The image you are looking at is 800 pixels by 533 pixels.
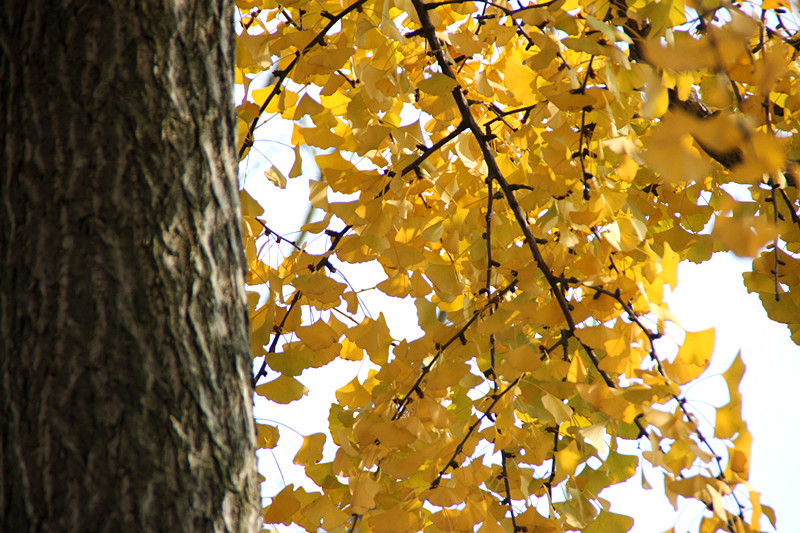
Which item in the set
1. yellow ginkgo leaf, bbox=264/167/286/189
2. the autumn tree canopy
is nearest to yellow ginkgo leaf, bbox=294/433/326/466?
the autumn tree canopy

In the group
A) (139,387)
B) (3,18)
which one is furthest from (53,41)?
(139,387)

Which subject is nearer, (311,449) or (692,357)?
(692,357)

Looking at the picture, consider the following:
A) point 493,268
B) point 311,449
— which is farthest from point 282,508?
point 493,268

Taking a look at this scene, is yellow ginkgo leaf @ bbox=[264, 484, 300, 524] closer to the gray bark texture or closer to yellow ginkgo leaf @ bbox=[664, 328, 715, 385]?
the gray bark texture

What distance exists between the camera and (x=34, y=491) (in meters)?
0.45

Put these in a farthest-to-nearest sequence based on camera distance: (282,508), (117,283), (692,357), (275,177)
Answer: (275,177), (282,508), (692,357), (117,283)

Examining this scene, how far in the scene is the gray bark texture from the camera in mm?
461

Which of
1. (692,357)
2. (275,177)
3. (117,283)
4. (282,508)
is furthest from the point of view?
(275,177)

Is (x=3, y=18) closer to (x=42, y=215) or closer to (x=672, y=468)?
(x=42, y=215)

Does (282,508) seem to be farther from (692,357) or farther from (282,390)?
(692,357)

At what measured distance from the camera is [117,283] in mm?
488

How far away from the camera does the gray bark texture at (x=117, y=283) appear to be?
1.51 feet

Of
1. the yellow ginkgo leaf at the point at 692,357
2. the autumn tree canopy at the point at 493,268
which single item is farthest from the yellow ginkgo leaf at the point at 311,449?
the yellow ginkgo leaf at the point at 692,357

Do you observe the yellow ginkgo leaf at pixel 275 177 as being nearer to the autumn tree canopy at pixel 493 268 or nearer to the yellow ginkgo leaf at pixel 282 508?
the autumn tree canopy at pixel 493 268
